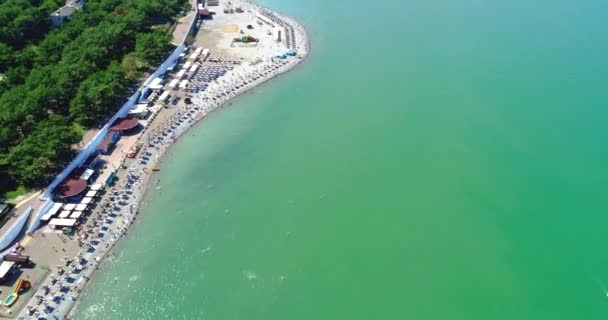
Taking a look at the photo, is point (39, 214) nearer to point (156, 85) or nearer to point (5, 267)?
point (5, 267)

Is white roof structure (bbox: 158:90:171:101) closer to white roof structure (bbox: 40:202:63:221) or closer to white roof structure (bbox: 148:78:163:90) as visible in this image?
white roof structure (bbox: 148:78:163:90)

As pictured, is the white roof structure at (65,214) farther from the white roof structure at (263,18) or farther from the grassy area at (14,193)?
the white roof structure at (263,18)

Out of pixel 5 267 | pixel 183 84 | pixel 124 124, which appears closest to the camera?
pixel 5 267

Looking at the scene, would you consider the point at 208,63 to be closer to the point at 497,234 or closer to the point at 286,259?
the point at 286,259

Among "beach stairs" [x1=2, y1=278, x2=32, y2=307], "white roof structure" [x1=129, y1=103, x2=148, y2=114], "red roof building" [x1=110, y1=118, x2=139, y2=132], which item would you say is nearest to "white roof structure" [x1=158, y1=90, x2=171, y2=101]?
"white roof structure" [x1=129, y1=103, x2=148, y2=114]

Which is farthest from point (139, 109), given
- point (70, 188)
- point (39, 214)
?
point (39, 214)

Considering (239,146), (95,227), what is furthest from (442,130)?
(95,227)
